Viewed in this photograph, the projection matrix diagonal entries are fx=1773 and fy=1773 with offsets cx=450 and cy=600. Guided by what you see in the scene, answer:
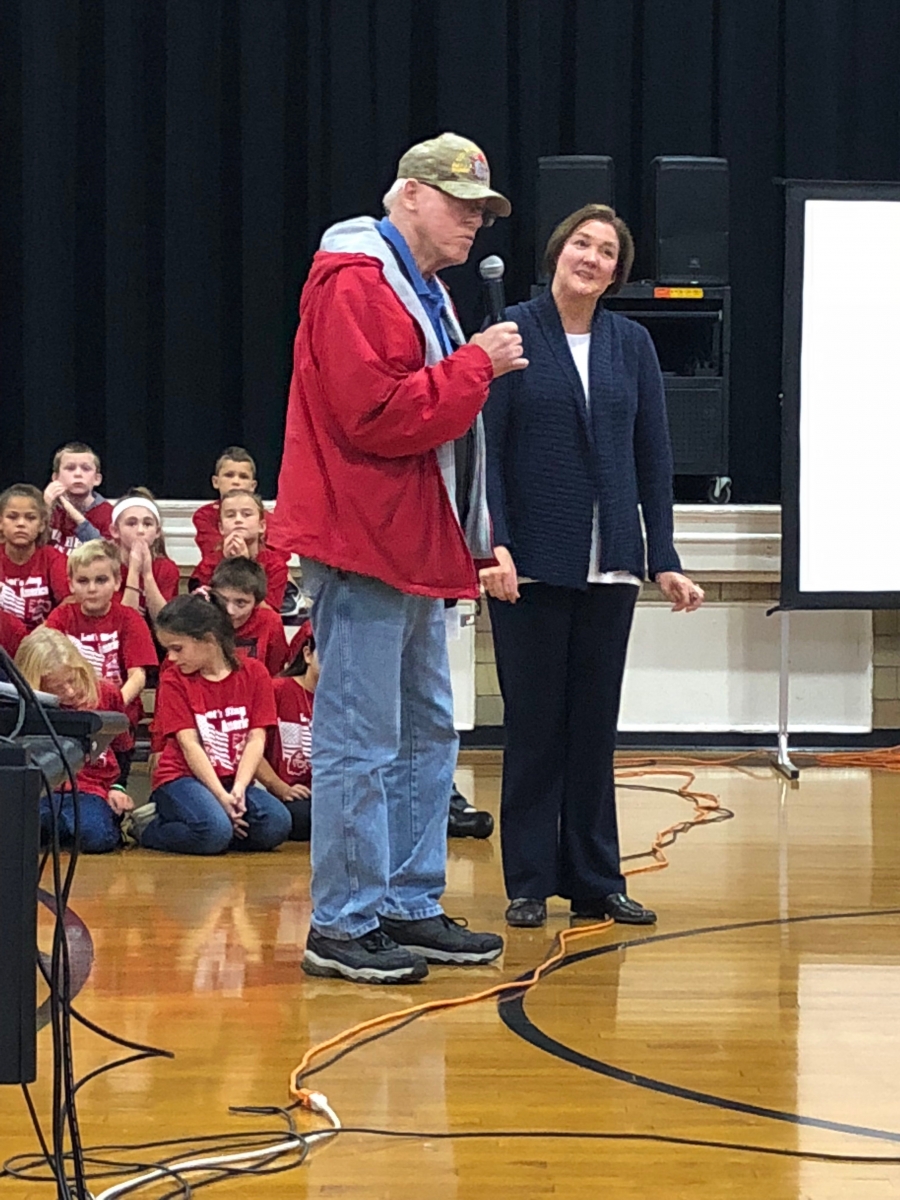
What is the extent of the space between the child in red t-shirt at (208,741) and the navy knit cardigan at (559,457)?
1.43 meters

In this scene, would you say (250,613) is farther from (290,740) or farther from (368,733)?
(368,733)

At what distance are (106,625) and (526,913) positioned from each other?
2.08 metres

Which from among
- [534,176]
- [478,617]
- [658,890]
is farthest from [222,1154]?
[534,176]

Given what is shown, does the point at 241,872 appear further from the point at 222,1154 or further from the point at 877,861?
the point at 222,1154

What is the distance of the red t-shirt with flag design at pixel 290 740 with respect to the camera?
5.08 meters

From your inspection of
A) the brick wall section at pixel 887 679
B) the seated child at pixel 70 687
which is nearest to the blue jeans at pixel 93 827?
the seated child at pixel 70 687

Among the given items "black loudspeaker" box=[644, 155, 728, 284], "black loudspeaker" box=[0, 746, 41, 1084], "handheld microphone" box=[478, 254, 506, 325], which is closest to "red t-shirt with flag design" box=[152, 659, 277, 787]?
"handheld microphone" box=[478, 254, 506, 325]

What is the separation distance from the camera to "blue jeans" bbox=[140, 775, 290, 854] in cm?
465

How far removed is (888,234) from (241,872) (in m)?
3.13

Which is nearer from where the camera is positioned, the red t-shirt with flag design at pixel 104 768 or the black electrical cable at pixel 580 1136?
the black electrical cable at pixel 580 1136

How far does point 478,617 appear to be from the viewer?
21.6ft

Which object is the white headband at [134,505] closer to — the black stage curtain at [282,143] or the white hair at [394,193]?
the black stage curtain at [282,143]

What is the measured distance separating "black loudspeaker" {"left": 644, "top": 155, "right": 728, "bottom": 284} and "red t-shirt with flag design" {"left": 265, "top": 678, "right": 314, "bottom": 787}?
2.34 m

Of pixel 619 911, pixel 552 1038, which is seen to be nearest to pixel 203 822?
pixel 619 911
